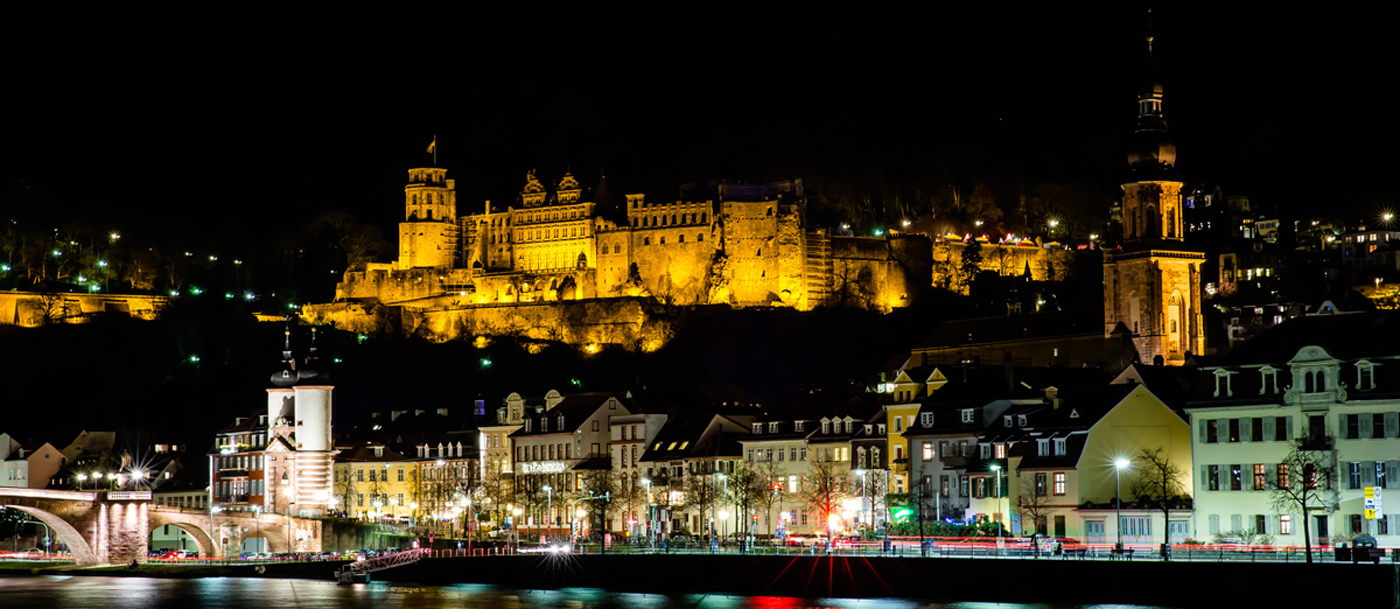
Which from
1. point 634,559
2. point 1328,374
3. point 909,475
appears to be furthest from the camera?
point 909,475

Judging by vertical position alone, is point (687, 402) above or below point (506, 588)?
above

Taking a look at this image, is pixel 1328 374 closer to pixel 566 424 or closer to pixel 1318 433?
pixel 1318 433

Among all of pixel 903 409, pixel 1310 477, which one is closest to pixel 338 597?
pixel 903 409

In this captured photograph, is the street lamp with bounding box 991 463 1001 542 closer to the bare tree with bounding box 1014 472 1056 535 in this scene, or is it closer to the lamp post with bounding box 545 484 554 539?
the bare tree with bounding box 1014 472 1056 535

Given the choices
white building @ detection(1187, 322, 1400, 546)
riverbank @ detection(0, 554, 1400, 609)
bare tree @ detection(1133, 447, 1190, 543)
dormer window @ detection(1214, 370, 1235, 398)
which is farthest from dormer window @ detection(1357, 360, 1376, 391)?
riverbank @ detection(0, 554, 1400, 609)

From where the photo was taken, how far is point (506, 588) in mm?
77875

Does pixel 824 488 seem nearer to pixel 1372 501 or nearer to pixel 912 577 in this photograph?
pixel 912 577

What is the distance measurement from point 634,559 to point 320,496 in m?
27.2

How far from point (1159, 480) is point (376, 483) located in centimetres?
5177

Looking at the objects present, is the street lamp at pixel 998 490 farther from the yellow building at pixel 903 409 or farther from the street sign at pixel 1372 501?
the street sign at pixel 1372 501

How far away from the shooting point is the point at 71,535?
88312mm

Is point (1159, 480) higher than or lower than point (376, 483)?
higher

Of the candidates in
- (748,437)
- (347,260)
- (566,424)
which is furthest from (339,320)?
(748,437)

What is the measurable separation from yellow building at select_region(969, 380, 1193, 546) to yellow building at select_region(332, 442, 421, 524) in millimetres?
42391
